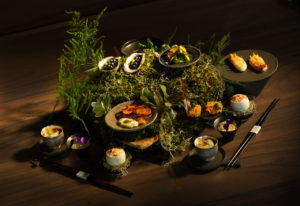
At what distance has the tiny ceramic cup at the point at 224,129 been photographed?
226 centimetres

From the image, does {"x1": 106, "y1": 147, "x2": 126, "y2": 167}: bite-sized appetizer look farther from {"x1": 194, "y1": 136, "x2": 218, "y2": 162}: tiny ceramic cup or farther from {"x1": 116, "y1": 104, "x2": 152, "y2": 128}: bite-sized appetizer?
{"x1": 194, "y1": 136, "x2": 218, "y2": 162}: tiny ceramic cup

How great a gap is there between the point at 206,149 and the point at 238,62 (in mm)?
746

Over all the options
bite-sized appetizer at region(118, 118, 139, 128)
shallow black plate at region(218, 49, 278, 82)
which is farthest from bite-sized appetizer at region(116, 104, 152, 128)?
shallow black plate at region(218, 49, 278, 82)

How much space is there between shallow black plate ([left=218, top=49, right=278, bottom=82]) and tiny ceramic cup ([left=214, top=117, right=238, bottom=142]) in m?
0.31

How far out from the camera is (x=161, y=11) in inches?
147

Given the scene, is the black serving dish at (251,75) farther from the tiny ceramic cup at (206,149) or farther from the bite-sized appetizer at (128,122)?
the bite-sized appetizer at (128,122)

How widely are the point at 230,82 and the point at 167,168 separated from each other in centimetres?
70

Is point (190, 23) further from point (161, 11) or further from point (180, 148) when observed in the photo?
point (180, 148)

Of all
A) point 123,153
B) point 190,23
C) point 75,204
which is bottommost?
point 75,204

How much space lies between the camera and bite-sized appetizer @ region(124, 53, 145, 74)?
2.53 metres

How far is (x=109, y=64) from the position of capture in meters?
2.59

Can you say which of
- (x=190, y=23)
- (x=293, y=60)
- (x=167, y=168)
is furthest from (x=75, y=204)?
(x=190, y=23)

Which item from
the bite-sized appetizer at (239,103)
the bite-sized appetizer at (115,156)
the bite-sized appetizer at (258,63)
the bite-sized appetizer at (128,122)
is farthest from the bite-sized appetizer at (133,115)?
the bite-sized appetizer at (258,63)

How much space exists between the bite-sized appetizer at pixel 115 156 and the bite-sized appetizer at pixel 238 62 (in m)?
0.93
